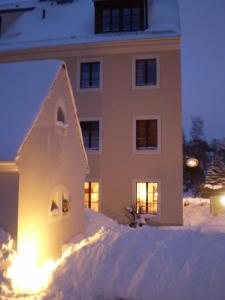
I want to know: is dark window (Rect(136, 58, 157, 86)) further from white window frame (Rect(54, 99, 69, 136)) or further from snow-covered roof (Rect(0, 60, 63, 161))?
snow-covered roof (Rect(0, 60, 63, 161))

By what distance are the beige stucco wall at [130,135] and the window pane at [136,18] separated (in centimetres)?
154

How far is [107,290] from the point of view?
212 inches

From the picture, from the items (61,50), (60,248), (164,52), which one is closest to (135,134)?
(164,52)

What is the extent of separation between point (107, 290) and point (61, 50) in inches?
606

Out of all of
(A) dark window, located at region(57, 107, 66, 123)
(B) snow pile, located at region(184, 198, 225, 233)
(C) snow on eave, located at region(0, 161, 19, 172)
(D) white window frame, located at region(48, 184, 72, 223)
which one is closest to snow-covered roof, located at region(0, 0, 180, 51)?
(A) dark window, located at region(57, 107, 66, 123)

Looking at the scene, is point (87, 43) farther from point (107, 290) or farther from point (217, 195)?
point (107, 290)

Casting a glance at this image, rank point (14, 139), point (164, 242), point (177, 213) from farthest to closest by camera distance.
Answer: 1. point (177, 213)
2. point (14, 139)
3. point (164, 242)

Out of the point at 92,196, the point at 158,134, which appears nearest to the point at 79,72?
the point at 158,134

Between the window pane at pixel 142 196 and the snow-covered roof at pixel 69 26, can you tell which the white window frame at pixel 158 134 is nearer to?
the window pane at pixel 142 196

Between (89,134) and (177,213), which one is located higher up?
(89,134)

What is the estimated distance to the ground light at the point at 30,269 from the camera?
6703 millimetres

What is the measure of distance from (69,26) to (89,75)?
10.6 ft

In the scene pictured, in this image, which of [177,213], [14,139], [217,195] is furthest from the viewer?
[177,213]

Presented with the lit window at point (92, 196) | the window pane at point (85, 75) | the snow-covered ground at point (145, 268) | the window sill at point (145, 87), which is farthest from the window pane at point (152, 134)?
the snow-covered ground at point (145, 268)
